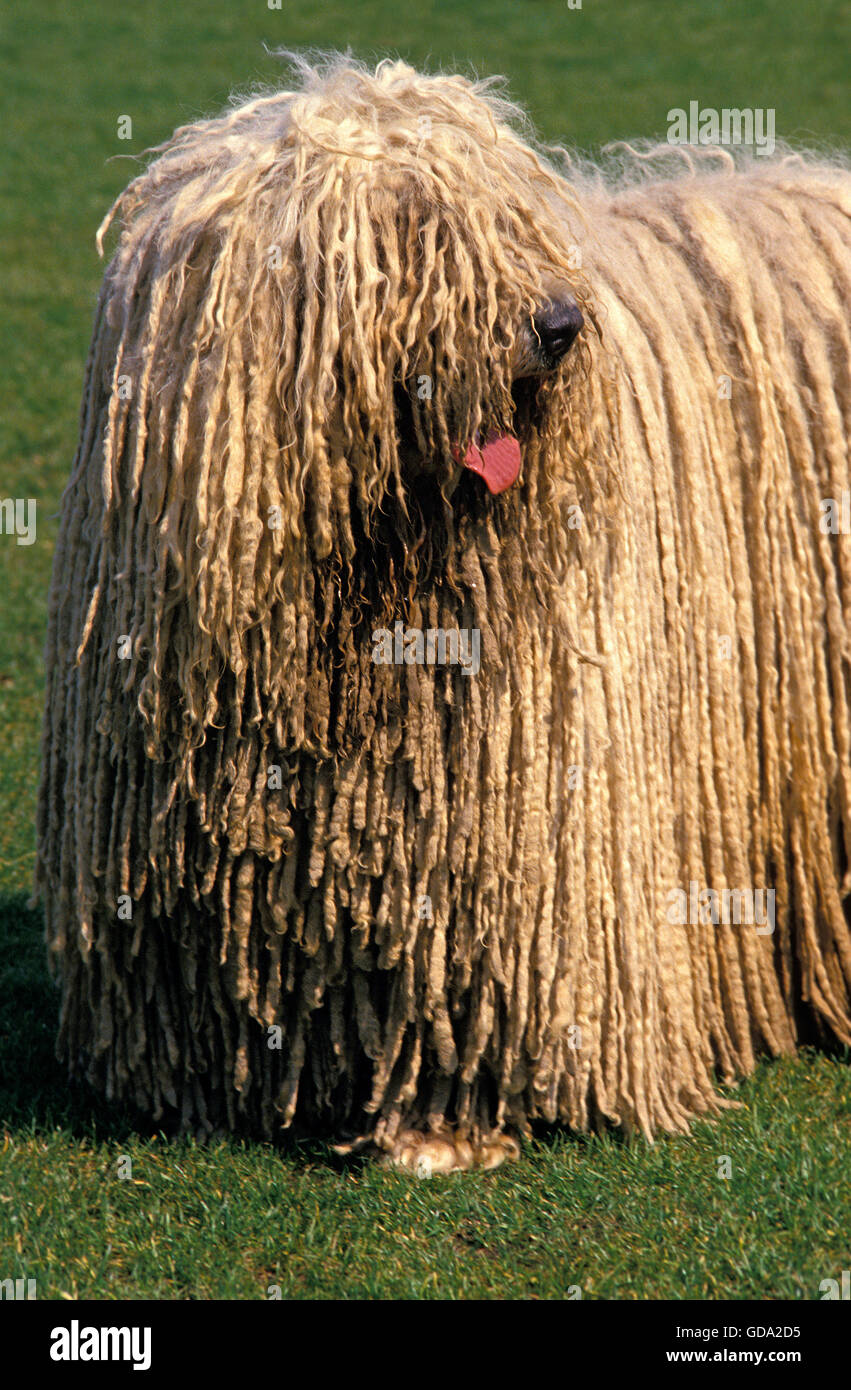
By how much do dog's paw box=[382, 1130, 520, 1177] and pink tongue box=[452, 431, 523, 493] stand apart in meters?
1.51

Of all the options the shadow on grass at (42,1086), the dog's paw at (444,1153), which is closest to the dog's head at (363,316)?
the dog's paw at (444,1153)

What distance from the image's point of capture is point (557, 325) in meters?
3.19

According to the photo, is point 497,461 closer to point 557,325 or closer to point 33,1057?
point 557,325

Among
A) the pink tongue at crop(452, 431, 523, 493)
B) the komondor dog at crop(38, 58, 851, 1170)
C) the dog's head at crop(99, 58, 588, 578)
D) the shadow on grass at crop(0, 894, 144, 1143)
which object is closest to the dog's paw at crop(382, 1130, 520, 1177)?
the komondor dog at crop(38, 58, 851, 1170)

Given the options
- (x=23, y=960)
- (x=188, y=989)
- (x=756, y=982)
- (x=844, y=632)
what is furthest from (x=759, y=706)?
(x=23, y=960)

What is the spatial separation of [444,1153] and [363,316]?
1874 mm

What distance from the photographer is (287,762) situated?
134 inches

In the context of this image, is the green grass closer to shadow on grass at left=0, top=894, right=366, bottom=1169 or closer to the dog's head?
shadow on grass at left=0, top=894, right=366, bottom=1169

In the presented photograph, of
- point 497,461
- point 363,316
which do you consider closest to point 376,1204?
point 497,461

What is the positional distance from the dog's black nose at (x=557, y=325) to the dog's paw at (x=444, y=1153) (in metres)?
1.77

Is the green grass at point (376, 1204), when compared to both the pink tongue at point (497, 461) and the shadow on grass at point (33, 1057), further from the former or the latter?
the pink tongue at point (497, 461)

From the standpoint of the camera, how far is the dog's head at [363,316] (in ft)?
10.3

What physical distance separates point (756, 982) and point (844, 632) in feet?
2.89

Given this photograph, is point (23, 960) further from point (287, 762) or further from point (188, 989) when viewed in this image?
point (287, 762)
